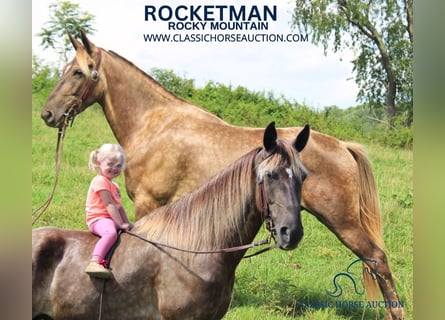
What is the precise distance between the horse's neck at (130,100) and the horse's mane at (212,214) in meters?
1.37

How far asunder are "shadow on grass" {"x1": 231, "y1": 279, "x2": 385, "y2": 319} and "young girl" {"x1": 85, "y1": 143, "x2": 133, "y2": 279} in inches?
58.1

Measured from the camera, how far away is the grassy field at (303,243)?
4.30m

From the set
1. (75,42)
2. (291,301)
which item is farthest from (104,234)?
(291,301)

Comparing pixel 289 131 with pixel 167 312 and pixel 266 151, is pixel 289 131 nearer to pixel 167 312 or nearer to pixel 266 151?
pixel 266 151

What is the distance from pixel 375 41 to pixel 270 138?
1.93 meters

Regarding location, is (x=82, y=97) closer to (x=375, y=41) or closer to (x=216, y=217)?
(x=216, y=217)

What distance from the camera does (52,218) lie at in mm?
4414

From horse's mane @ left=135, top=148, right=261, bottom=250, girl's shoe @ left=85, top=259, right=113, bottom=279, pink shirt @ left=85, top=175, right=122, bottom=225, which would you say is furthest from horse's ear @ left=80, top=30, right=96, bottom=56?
→ girl's shoe @ left=85, top=259, right=113, bottom=279

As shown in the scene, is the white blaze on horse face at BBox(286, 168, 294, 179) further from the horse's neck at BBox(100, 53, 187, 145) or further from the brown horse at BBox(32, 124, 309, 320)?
the horse's neck at BBox(100, 53, 187, 145)

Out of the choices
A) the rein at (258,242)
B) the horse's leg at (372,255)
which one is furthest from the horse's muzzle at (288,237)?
the horse's leg at (372,255)

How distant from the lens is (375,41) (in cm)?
437
